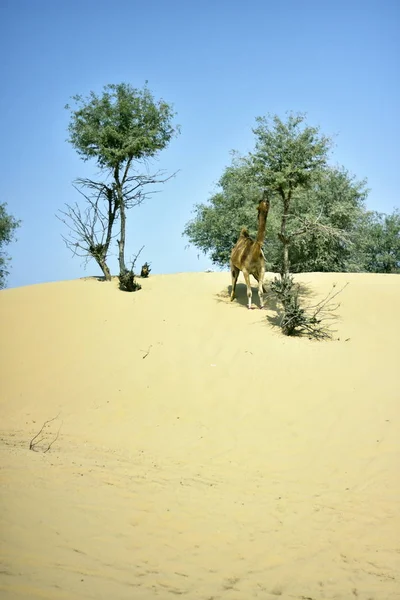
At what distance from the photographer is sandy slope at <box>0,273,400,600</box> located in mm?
3992

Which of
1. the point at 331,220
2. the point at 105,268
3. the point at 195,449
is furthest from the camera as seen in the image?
the point at 331,220

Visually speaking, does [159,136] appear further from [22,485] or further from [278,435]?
[22,485]

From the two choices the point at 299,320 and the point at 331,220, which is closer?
the point at 299,320

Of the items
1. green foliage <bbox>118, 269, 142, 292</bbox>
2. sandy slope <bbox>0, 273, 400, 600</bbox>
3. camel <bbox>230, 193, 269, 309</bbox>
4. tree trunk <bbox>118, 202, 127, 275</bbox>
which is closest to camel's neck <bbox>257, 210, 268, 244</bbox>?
camel <bbox>230, 193, 269, 309</bbox>

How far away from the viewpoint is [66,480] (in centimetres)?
542

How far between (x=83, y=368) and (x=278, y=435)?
15.9 feet

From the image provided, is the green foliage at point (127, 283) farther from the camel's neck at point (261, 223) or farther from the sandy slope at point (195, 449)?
the camel's neck at point (261, 223)

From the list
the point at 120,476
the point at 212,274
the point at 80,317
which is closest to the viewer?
the point at 120,476

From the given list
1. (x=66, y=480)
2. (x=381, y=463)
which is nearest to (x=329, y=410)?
(x=381, y=463)

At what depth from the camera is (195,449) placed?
299 inches

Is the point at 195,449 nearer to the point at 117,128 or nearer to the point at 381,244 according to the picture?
the point at 117,128

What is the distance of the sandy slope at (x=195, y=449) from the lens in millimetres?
3992

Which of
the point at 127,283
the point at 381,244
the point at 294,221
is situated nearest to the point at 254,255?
the point at 127,283

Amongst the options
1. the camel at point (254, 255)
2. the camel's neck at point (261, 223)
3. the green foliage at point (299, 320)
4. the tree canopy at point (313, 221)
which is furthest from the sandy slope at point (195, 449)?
the tree canopy at point (313, 221)
